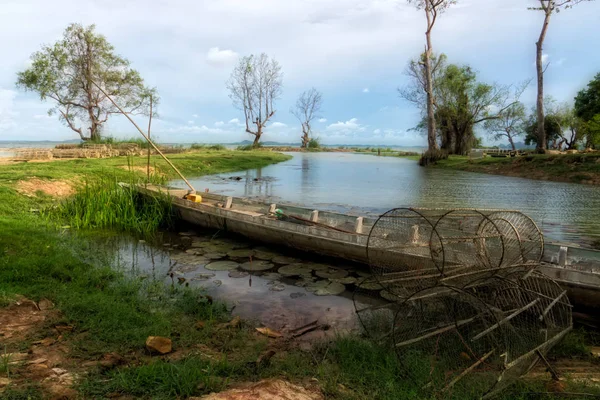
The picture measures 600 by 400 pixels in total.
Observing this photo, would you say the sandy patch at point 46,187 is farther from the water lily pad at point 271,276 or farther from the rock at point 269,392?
the rock at point 269,392

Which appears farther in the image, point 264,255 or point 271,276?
point 264,255

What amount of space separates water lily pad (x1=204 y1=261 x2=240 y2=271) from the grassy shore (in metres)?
1.13

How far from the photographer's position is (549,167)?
20.8 m

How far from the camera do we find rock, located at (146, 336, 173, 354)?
3354 mm

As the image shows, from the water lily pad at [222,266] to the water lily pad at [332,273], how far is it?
1423 millimetres

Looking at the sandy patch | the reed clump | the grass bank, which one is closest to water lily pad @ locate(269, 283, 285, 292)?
the reed clump

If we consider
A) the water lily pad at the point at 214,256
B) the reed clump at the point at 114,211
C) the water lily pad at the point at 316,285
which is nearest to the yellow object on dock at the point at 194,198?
the reed clump at the point at 114,211

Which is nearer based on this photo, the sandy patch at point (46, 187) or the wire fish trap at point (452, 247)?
the wire fish trap at point (452, 247)

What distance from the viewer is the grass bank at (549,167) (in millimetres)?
18375

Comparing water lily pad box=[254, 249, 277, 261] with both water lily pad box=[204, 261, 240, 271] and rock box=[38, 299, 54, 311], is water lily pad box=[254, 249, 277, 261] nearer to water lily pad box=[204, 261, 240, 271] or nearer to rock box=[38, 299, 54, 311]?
water lily pad box=[204, 261, 240, 271]

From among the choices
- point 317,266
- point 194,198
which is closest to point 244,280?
point 317,266

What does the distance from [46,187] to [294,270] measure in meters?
9.12

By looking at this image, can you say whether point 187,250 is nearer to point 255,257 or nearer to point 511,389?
point 255,257

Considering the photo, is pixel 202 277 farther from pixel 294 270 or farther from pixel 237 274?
pixel 294 270
